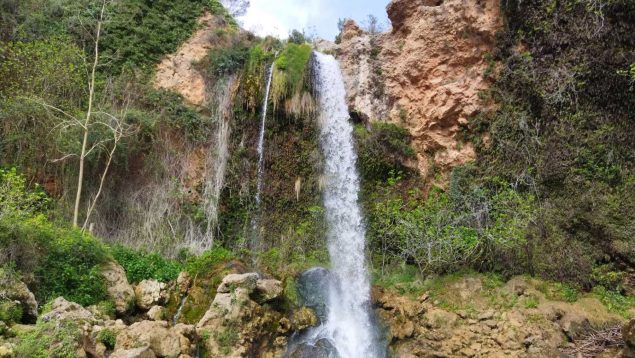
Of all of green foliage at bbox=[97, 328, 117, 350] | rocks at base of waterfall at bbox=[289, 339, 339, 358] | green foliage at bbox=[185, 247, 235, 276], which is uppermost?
green foliage at bbox=[185, 247, 235, 276]

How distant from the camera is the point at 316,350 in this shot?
795 cm

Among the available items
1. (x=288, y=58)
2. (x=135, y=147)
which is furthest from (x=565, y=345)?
(x=135, y=147)

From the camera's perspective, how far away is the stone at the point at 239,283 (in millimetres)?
7691

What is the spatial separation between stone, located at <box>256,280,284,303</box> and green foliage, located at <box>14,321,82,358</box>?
3115 mm

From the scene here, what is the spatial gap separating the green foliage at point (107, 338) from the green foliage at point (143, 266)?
2.95 metres

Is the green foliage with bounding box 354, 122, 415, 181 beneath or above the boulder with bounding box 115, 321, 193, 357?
above

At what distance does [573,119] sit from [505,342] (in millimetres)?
5727

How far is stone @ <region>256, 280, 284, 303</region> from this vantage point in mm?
7879

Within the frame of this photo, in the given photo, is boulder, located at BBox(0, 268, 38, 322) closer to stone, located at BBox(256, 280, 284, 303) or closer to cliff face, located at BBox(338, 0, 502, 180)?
stone, located at BBox(256, 280, 284, 303)

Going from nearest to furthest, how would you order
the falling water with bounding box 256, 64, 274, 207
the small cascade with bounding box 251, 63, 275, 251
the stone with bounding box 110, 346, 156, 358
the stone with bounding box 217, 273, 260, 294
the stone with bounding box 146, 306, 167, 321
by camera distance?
the stone with bounding box 110, 346, 156, 358 < the stone with bounding box 146, 306, 167, 321 < the stone with bounding box 217, 273, 260, 294 < the small cascade with bounding box 251, 63, 275, 251 < the falling water with bounding box 256, 64, 274, 207

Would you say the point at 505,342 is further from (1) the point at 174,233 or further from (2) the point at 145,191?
(2) the point at 145,191

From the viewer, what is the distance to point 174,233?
38.7 feet

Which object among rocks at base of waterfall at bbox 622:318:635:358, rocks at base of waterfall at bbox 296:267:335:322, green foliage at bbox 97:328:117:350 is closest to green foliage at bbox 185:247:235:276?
rocks at base of waterfall at bbox 296:267:335:322

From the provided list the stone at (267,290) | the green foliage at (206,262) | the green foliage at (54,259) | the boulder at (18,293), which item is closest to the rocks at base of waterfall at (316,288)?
the stone at (267,290)
